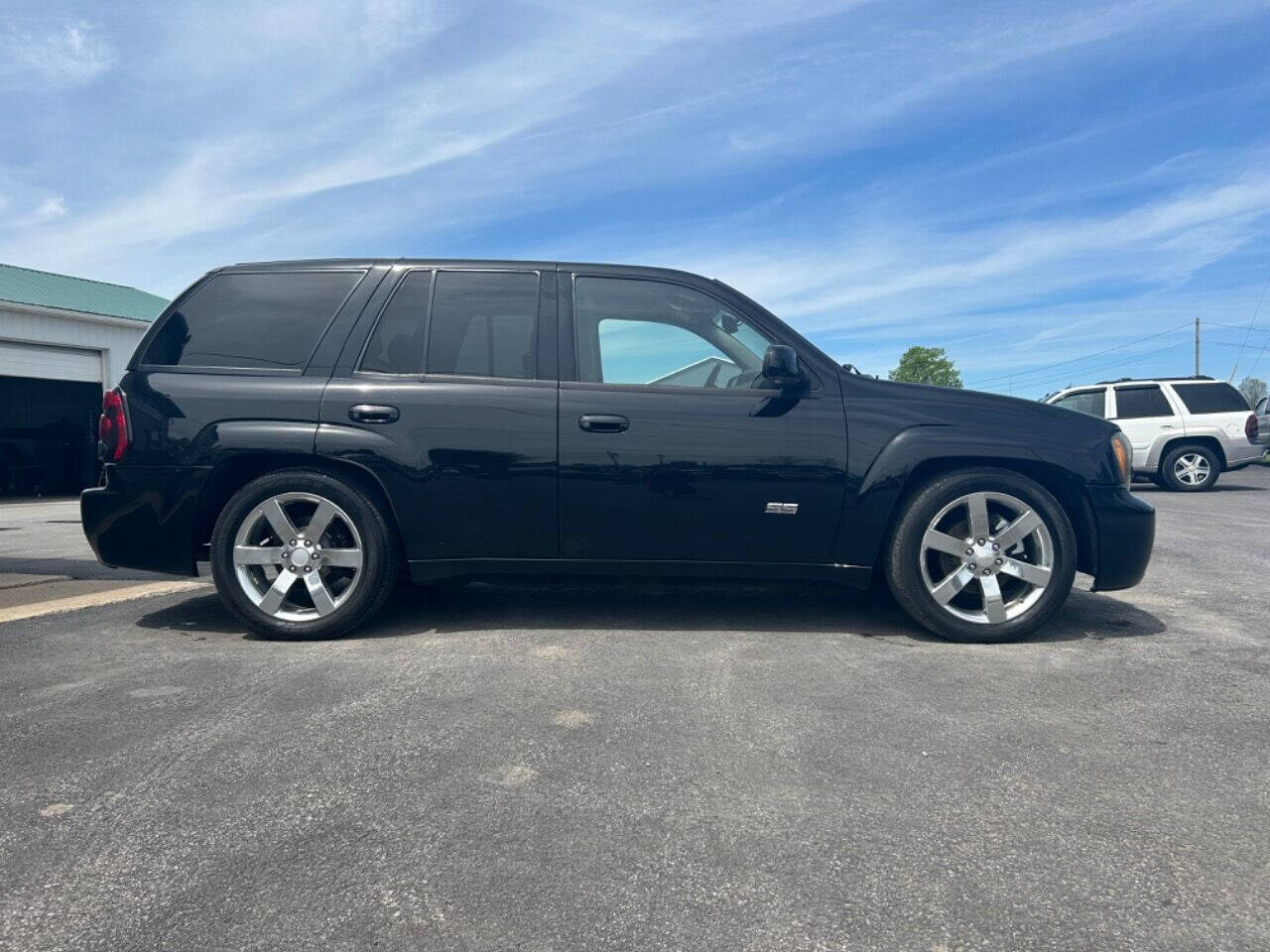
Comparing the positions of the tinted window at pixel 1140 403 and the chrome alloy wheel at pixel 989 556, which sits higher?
the tinted window at pixel 1140 403

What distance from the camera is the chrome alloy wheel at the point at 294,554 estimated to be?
383 centimetres

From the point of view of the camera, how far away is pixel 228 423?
3.85 m

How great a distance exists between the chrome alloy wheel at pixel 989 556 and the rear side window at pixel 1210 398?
12.2 m

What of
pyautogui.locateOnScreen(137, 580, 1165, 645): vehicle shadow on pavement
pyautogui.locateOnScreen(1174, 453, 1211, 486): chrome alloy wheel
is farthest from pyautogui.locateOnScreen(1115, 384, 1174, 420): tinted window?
pyautogui.locateOnScreen(137, 580, 1165, 645): vehicle shadow on pavement

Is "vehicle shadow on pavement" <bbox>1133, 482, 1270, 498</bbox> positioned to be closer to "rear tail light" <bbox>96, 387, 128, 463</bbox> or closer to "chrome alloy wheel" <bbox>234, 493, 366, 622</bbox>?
"chrome alloy wheel" <bbox>234, 493, 366, 622</bbox>

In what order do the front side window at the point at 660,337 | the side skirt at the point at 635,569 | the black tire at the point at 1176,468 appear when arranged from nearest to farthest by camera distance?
the side skirt at the point at 635,569, the front side window at the point at 660,337, the black tire at the point at 1176,468

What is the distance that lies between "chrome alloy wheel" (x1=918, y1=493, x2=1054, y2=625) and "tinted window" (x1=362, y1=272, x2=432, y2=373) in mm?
2514

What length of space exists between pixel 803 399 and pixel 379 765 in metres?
2.42

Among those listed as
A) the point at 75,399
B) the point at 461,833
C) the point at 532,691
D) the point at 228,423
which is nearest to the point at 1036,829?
the point at 461,833

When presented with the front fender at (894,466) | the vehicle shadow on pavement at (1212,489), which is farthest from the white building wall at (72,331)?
the vehicle shadow on pavement at (1212,489)

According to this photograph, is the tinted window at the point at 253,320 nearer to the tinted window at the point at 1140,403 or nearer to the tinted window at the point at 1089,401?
the tinted window at the point at 1089,401

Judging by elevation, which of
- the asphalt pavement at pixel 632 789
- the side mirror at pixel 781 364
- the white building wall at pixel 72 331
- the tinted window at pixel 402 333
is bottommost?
the asphalt pavement at pixel 632 789

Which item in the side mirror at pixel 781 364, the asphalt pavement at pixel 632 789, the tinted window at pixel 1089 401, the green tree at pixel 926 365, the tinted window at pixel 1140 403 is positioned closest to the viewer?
the asphalt pavement at pixel 632 789

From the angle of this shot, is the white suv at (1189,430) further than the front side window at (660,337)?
Yes
